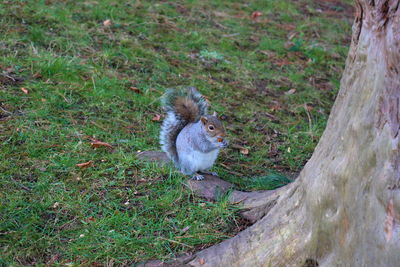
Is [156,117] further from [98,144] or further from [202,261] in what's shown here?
[202,261]

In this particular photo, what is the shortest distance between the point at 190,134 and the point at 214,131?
14cm

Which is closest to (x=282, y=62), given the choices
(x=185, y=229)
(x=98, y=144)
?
(x=98, y=144)

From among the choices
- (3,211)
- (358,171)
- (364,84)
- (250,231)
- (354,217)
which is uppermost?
(364,84)

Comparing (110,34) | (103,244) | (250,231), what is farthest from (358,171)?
(110,34)

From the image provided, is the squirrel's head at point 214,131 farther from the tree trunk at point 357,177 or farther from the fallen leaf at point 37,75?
the fallen leaf at point 37,75

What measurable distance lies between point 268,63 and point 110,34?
1.41 m

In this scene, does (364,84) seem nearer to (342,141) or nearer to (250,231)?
(342,141)

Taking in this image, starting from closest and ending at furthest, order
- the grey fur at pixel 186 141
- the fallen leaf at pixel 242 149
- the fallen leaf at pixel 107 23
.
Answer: the grey fur at pixel 186 141, the fallen leaf at pixel 242 149, the fallen leaf at pixel 107 23

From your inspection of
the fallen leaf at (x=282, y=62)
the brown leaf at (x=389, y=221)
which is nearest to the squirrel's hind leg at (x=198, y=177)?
the brown leaf at (x=389, y=221)

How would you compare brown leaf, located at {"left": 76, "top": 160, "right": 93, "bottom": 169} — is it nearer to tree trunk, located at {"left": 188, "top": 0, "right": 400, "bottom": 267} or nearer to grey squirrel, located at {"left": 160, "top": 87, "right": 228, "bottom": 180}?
grey squirrel, located at {"left": 160, "top": 87, "right": 228, "bottom": 180}

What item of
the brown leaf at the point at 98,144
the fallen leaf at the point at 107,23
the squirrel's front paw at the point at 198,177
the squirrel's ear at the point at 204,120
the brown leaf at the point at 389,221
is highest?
the brown leaf at the point at 389,221

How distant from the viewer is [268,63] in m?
4.61

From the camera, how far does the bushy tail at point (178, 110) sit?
2961 mm

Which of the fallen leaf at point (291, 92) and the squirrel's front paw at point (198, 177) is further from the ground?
the squirrel's front paw at point (198, 177)
